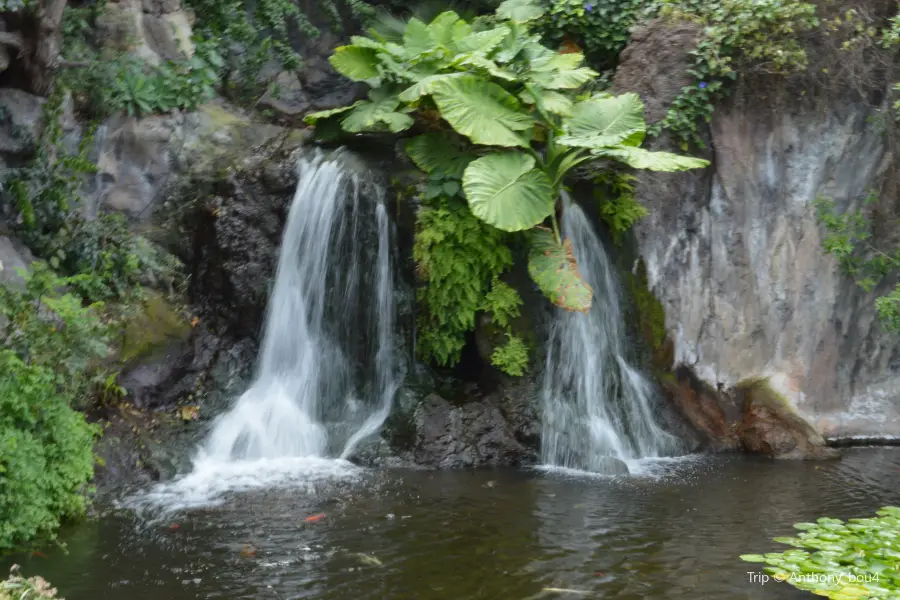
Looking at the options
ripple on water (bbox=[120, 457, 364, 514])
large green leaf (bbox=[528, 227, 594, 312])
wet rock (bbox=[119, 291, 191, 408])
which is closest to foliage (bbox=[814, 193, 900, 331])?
large green leaf (bbox=[528, 227, 594, 312])

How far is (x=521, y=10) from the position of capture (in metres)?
10.6

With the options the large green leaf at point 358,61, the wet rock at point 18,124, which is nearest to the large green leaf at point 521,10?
the large green leaf at point 358,61

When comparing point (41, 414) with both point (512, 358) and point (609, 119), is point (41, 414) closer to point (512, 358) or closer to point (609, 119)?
point (512, 358)

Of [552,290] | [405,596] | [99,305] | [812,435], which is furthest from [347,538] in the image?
[812,435]

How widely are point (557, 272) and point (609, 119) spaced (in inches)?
77.4

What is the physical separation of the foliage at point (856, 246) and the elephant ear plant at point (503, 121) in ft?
6.36

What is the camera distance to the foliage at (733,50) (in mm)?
9055

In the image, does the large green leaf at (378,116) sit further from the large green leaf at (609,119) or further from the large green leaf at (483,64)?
the large green leaf at (609,119)

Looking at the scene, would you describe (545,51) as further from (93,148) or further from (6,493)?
(6,493)

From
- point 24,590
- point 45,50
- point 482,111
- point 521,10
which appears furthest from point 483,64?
point 24,590

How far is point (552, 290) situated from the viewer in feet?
26.5

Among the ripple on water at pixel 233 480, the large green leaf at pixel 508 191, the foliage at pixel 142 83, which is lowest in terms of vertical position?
the ripple on water at pixel 233 480

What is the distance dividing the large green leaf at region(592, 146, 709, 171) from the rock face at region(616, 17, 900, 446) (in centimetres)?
85

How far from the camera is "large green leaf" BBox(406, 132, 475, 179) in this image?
349 inches
